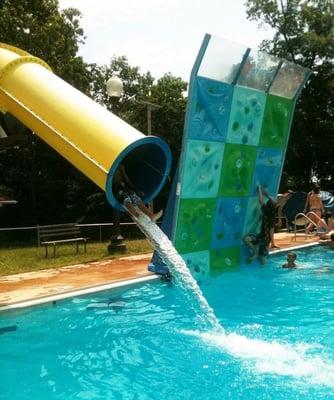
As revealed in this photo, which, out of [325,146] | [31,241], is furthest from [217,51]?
[325,146]

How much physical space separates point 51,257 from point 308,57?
20548mm

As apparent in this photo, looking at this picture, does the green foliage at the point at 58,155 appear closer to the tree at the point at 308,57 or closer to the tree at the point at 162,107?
the tree at the point at 162,107

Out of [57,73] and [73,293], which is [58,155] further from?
[73,293]

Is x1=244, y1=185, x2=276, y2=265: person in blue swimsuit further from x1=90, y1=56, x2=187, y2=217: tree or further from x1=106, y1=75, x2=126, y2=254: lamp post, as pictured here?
x1=90, y1=56, x2=187, y2=217: tree

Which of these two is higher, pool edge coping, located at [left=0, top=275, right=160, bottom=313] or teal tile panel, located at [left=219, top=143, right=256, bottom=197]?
teal tile panel, located at [left=219, top=143, right=256, bottom=197]

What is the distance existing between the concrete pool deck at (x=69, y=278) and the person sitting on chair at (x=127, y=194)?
238cm

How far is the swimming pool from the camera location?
200 inches

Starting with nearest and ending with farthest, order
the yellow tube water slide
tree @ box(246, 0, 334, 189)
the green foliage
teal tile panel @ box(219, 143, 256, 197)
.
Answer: the yellow tube water slide < teal tile panel @ box(219, 143, 256, 197) < the green foliage < tree @ box(246, 0, 334, 189)

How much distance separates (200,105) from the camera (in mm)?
9562

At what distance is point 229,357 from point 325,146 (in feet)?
75.4

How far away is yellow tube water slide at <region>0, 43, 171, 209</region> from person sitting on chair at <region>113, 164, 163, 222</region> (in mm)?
139

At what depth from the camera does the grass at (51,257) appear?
11.1m

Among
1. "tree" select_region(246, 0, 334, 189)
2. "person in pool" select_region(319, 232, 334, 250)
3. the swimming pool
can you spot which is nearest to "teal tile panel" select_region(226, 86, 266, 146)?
the swimming pool

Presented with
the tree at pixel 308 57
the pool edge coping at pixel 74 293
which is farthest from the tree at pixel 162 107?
the pool edge coping at pixel 74 293
